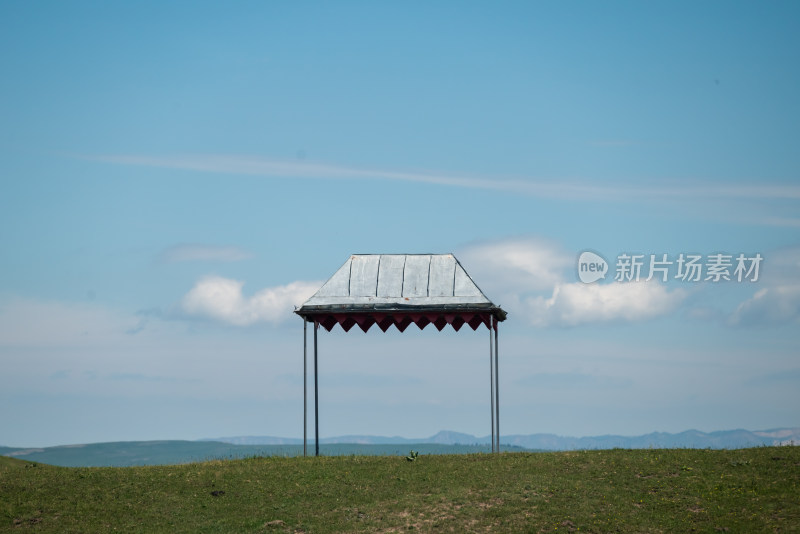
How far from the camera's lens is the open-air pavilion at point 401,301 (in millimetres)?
34312


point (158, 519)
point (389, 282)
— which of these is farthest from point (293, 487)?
point (389, 282)

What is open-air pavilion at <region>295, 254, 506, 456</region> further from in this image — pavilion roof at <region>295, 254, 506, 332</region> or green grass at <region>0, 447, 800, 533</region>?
green grass at <region>0, 447, 800, 533</region>

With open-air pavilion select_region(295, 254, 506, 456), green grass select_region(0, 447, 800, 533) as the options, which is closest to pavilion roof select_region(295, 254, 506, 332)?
open-air pavilion select_region(295, 254, 506, 456)

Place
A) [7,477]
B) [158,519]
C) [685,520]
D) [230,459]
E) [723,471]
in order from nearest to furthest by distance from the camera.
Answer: [685,520] < [158,519] < [723,471] < [7,477] < [230,459]

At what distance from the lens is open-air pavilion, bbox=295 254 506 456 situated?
34.3 m

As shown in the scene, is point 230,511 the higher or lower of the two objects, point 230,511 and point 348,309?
the lower

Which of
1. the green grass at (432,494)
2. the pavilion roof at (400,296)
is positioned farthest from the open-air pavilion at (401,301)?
the green grass at (432,494)

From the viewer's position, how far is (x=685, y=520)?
25.0 m

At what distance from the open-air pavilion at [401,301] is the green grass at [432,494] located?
465 centimetres

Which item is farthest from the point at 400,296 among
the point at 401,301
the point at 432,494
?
the point at 432,494

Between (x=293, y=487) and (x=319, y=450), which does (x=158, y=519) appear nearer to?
(x=293, y=487)

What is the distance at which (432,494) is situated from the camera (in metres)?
27.4

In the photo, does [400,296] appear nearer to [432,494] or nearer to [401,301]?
[401,301]

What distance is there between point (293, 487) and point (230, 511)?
2.46 meters
